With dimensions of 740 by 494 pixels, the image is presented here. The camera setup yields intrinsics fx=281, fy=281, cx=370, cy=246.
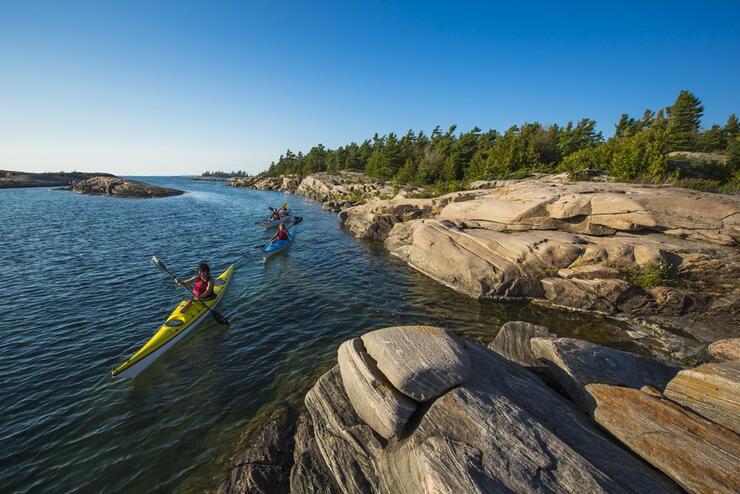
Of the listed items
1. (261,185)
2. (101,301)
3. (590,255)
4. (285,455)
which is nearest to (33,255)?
(101,301)

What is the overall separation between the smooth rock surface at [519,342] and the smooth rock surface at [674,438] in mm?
2333

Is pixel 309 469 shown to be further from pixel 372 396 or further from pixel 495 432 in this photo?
pixel 495 432

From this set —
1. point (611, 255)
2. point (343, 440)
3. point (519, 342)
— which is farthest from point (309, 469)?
point (611, 255)

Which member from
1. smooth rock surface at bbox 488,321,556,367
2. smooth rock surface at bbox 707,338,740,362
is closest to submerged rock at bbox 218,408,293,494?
smooth rock surface at bbox 488,321,556,367

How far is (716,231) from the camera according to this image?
48.9ft

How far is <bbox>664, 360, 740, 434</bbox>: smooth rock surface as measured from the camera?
230 inches

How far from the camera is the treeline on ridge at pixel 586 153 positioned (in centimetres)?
2878

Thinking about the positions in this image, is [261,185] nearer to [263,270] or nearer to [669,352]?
[263,270]

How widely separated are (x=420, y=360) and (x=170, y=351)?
11.2m

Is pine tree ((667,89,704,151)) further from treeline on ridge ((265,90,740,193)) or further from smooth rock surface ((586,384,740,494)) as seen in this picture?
smooth rock surface ((586,384,740,494))

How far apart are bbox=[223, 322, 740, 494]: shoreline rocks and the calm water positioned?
259cm

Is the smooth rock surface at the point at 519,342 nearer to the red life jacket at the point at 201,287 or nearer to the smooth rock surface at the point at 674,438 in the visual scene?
the smooth rock surface at the point at 674,438

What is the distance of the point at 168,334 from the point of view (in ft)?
39.1

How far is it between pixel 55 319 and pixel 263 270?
35.9 ft
